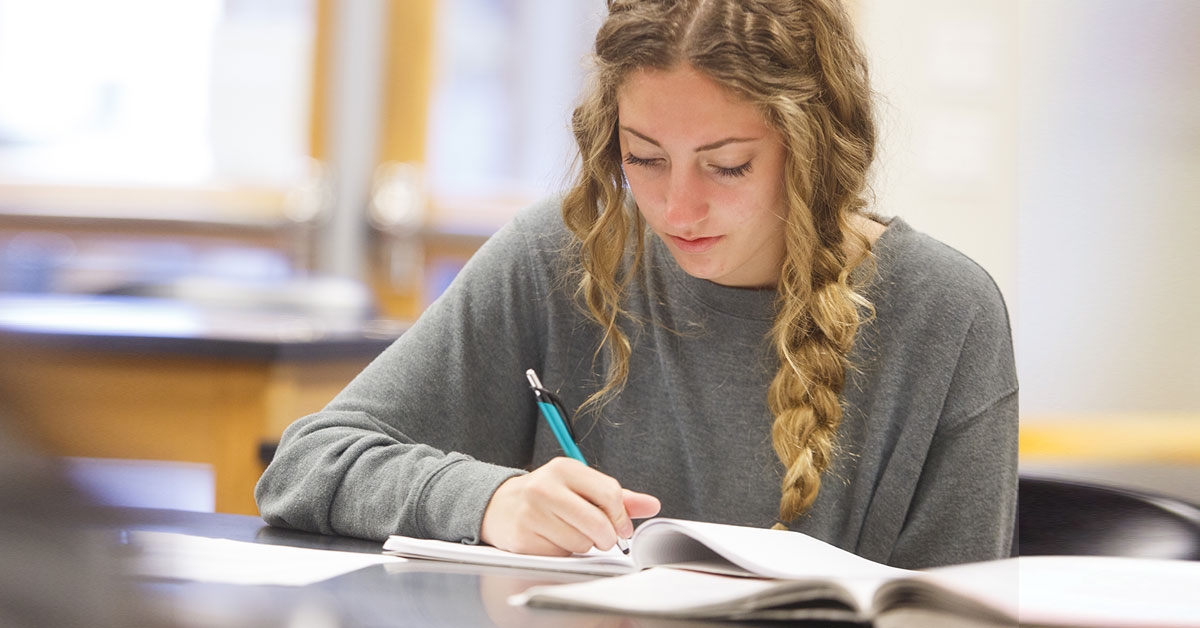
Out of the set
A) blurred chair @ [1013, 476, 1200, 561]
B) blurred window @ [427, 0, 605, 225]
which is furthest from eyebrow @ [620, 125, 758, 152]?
blurred window @ [427, 0, 605, 225]

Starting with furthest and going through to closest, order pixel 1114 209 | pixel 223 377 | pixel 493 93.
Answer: pixel 493 93 < pixel 223 377 < pixel 1114 209

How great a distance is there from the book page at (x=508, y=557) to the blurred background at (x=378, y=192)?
5.8 inches

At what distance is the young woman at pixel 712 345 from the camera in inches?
34.6

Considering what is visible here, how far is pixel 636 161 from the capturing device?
92 centimetres

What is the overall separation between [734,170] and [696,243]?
0.23ft

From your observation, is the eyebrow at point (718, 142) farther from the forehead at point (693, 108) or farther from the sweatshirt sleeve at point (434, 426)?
the sweatshirt sleeve at point (434, 426)

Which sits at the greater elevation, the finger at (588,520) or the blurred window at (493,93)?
the blurred window at (493,93)

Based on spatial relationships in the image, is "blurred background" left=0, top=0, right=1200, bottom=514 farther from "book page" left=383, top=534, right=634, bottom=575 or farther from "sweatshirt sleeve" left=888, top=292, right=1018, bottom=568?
"book page" left=383, top=534, right=634, bottom=575

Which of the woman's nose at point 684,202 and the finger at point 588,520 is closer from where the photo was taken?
the finger at point 588,520

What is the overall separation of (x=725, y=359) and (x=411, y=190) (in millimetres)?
2405

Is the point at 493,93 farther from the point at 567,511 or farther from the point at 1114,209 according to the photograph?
the point at 567,511

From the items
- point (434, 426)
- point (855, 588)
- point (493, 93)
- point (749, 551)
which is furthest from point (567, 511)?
point (493, 93)

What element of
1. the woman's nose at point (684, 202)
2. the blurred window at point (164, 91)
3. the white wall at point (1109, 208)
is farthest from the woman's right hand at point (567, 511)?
the blurred window at point (164, 91)

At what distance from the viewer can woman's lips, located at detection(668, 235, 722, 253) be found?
928mm
